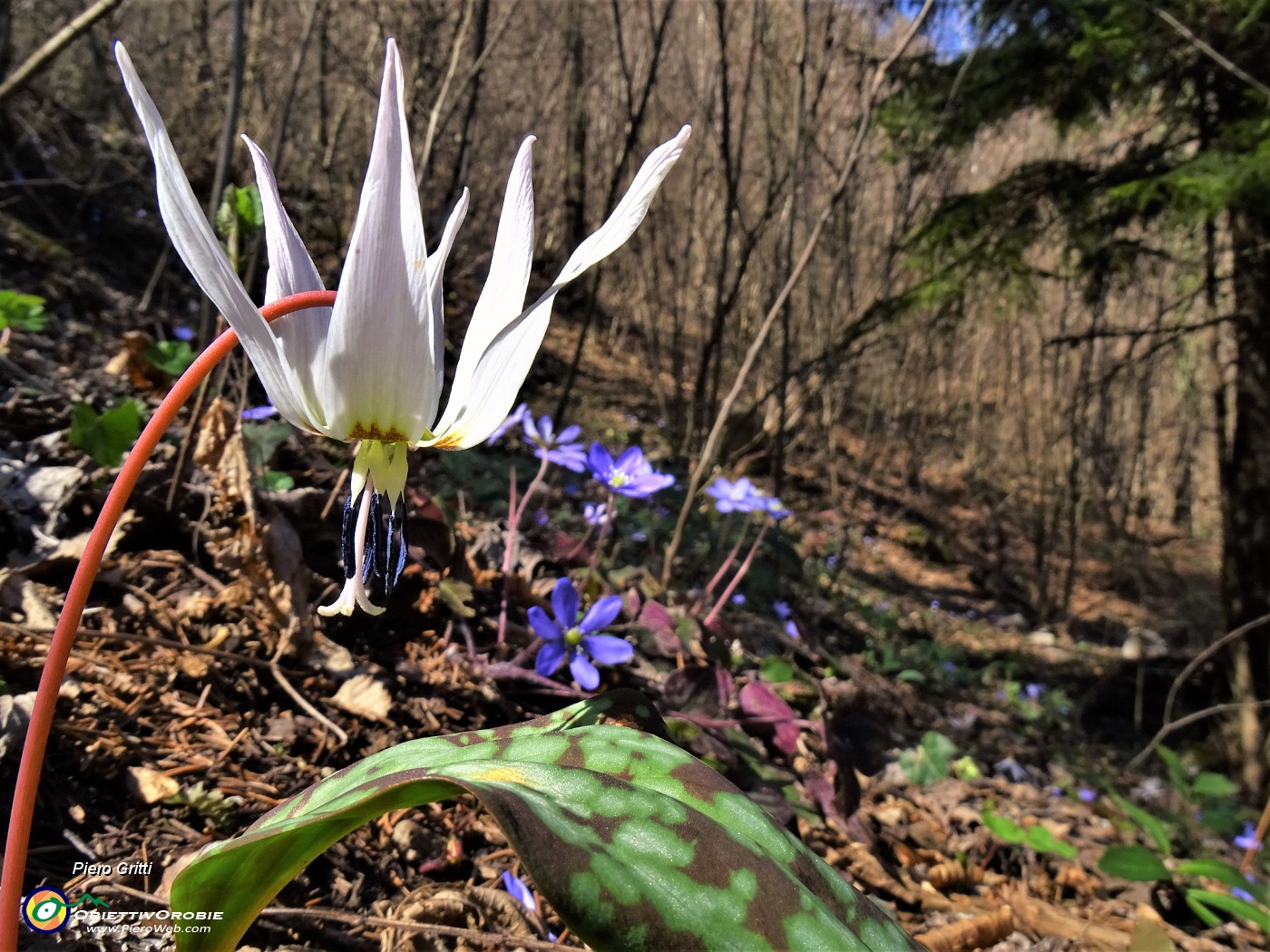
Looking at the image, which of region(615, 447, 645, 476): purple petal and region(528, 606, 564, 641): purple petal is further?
region(615, 447, 645, 476): purple petal

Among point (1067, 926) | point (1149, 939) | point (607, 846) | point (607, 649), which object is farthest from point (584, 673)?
point (1067, 926)

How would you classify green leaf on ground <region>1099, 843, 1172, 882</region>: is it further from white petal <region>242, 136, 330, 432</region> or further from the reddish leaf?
white petal <region>242, 136, 330, 432</region>

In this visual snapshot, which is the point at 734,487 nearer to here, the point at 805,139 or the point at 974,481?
the point at 805,139

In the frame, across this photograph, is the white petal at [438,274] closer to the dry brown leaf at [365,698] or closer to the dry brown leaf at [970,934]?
the dry brown leaf at [365,698]

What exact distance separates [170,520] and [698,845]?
5.11 ft

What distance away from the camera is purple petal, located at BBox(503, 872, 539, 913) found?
111 centimetres

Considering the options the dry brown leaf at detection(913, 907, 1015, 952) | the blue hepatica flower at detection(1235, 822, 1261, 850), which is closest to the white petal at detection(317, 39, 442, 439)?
the dry brown leaf at detection(913, 907, 1015, 952)

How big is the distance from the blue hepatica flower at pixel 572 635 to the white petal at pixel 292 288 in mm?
695

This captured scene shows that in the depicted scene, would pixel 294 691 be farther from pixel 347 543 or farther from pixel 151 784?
pixel 347 543

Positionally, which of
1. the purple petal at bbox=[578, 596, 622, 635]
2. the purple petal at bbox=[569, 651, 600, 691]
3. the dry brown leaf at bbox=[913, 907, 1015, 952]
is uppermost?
the purple petal at bbox=[578, 596, 622, 635]

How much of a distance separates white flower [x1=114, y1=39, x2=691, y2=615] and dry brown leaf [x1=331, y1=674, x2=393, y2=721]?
68 centimetres

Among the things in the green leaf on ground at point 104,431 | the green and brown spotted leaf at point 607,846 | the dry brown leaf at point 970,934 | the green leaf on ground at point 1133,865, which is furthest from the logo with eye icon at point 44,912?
the green leaf on ground at point 1133,865

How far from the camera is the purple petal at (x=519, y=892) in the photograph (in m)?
1.11

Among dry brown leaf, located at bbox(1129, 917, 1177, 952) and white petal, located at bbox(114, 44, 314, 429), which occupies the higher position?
white petal, located at bbox(114, 44, 314, 429)
